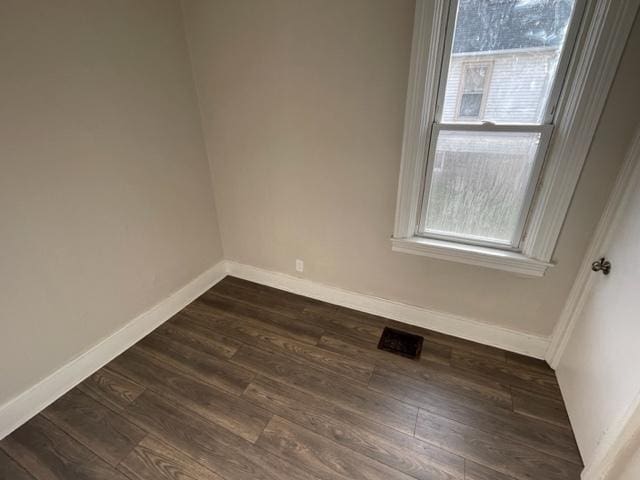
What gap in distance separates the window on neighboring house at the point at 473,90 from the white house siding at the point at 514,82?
0.02 metres

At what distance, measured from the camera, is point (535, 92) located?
4.36ft

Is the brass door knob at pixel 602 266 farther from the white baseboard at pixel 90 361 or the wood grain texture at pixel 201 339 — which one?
the white baseboard at pixel 90 361

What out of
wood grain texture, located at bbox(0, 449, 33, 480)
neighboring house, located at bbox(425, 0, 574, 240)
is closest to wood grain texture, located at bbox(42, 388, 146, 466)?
wood grain texture, located at bbox(0, 449, 33, 480)

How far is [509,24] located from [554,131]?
53 centimetres

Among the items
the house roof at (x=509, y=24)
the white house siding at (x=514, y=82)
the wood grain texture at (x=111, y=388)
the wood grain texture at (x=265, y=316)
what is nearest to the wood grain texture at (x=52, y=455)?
the wood grain texture at (x=111, y=388)

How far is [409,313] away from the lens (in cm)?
201

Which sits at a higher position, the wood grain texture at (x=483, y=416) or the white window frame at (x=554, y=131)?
the white window frame at (x=554, y=131)

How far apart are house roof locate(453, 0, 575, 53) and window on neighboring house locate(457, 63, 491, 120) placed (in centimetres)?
8

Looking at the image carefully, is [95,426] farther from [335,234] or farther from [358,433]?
[335,234]

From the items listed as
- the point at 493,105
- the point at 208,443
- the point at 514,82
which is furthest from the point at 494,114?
the point at 208,443

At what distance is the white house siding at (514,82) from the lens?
4.23 feet

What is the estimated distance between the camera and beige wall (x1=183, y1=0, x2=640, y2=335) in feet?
4.64

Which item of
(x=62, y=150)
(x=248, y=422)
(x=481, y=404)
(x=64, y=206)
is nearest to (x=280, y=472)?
(x=248, y=422)

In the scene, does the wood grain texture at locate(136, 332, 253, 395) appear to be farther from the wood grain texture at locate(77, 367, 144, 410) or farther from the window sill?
the window sill
